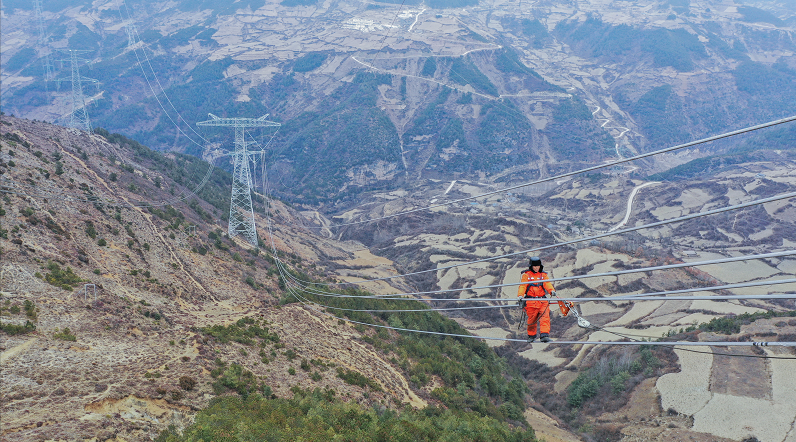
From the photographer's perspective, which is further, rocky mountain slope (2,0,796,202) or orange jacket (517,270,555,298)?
rocky mountain slope (2,0,796,202)

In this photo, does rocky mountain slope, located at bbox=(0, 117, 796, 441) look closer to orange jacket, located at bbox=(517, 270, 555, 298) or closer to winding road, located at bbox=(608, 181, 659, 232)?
orange jacket, located at bbox=(517, 270, 555, 298)

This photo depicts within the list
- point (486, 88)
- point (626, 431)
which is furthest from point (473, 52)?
point (626, 431)

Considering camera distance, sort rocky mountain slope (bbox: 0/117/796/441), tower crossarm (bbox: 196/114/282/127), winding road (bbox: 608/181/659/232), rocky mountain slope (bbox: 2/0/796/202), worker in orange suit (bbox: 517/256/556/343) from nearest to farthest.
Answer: worker in orange suit (bbox: 517/256/556/343), rocky mountain slope (bbox: 0/117/796/441), tower crossarm (bbox: 196/114/282/127), winding road (bbox: 608/181/659/232), rocky mountain slope (bbox: 2/0/796/202)

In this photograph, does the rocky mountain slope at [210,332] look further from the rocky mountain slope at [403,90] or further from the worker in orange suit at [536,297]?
the rocky mountain slope at [403,90]

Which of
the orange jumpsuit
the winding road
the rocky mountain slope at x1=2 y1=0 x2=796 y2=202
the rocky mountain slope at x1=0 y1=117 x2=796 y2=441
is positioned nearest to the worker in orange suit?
the orange jumpsuit

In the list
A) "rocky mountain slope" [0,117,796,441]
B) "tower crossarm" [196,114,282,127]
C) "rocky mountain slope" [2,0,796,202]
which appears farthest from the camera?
"rocky mountain slope" [2,0,796,202]

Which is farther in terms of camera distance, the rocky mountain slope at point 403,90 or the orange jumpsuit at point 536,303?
the rocky mountain slope at point 403,90

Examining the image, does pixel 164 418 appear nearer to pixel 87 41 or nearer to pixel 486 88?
pixel 486 88

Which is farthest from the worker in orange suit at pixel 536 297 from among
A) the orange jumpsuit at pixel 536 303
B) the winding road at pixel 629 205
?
the winding road at pixel 629 205

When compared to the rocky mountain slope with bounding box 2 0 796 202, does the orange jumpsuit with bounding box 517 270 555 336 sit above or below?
below

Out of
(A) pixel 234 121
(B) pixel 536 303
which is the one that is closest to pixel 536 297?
(B) pixel 536 303
